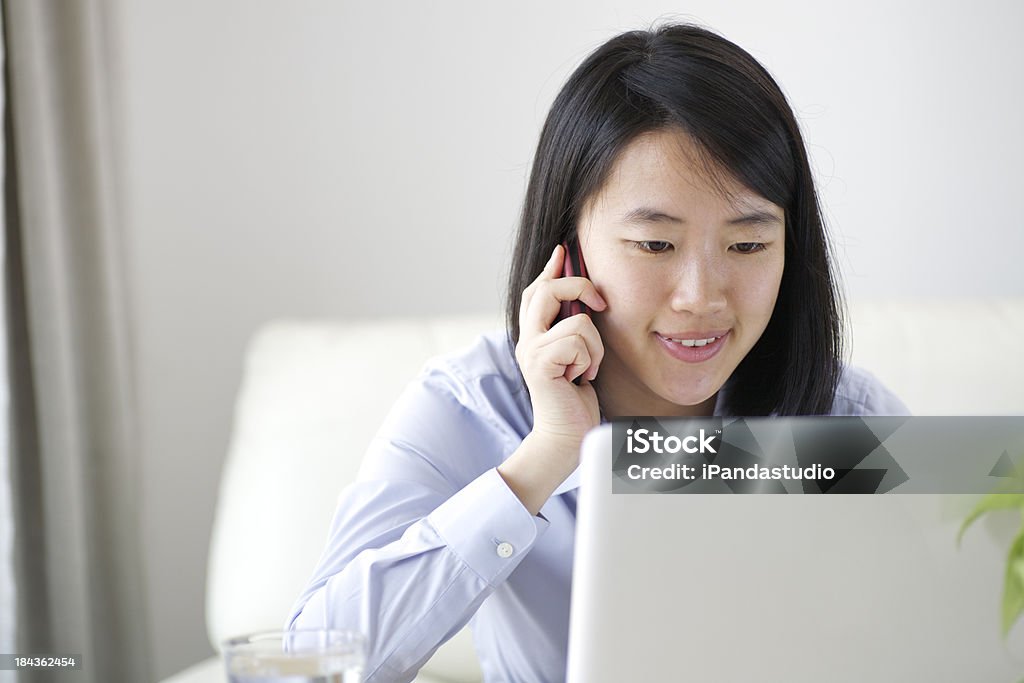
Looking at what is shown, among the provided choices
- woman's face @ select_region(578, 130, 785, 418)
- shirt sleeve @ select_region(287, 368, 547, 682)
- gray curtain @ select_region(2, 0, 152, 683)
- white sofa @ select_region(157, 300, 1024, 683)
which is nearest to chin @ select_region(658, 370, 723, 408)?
woman's face @ select_region(578, 130, 785, 418)

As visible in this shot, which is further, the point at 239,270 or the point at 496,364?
the point at 239,270

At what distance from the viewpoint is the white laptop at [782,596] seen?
544 mm

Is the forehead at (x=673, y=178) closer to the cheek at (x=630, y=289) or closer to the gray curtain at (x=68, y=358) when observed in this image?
the cheek at (x=630, y=289)

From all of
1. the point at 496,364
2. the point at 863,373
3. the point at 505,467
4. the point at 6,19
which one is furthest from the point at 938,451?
the point at 6,19

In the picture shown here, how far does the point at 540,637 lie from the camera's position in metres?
1.14

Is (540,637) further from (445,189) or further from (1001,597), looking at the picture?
(445,189)

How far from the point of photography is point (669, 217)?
41.1 inches

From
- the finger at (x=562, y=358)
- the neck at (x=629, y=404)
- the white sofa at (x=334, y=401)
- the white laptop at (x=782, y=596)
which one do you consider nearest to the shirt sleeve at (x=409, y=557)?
the finger at (x=562, y=358)

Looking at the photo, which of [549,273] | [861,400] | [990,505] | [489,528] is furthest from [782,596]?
[861,400]

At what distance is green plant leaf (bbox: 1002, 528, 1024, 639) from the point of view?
536mm

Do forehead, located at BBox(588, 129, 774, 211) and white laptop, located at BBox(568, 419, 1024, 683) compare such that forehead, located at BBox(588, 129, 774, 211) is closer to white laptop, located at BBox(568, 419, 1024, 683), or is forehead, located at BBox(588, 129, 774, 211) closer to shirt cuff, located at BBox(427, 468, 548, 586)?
shirt cuff, located at BBox(427, 468, 548, 586)

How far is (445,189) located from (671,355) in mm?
1074

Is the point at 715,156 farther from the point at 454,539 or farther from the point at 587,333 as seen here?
the point at 454,539

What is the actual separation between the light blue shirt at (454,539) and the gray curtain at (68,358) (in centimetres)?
86
